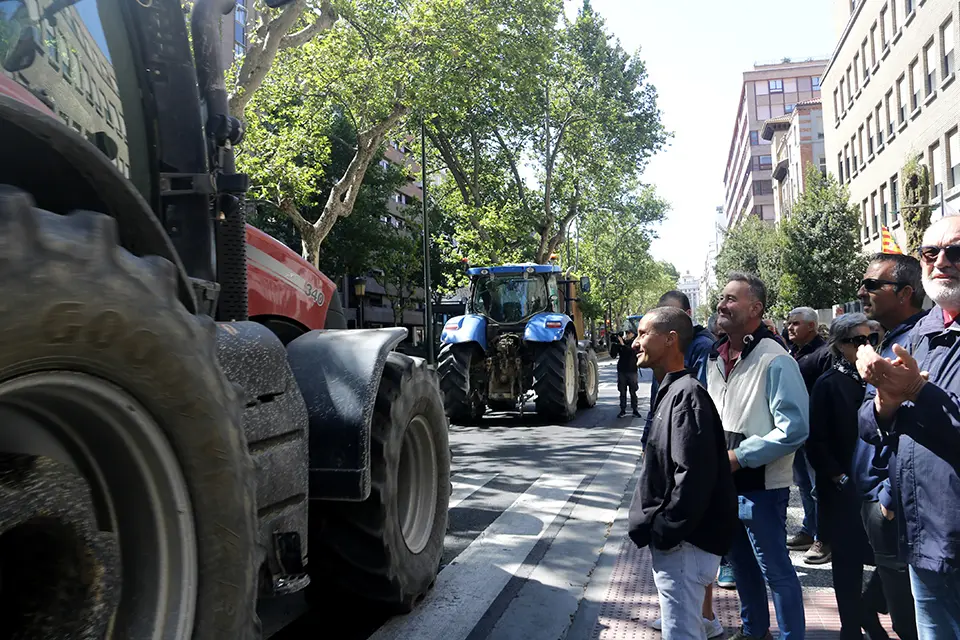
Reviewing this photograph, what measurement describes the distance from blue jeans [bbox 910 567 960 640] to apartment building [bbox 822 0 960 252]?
21.7 m

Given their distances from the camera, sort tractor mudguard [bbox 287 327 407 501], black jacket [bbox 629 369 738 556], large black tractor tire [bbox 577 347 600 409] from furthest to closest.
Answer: large black tractor tire [bbox 577 347 600 409], tractor mudguard [bbox 287 327 407 501], black jacket [bbox 629 369 738 556]

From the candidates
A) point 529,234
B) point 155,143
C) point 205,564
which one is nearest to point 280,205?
point 155,143

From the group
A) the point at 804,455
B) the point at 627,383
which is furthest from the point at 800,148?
the point at 804,455

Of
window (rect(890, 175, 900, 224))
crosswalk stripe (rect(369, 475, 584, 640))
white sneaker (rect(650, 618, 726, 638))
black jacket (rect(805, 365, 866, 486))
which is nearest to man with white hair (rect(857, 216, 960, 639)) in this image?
black jacket (rect(805, 365, 866, 486))

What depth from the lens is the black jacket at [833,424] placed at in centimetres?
378

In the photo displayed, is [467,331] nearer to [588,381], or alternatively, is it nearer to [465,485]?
[588,381]

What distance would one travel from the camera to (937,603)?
2.46 metres

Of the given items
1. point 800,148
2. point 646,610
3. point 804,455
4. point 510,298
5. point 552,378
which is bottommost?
point 646,610

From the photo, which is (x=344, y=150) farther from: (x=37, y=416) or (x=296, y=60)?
(x=37, y=416)

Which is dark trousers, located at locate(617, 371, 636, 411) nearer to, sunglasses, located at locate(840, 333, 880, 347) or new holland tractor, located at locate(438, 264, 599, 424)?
new holland tractor, located at locate(438, 264, 599, 424)

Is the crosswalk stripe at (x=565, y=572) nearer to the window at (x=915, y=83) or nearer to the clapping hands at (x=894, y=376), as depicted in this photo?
the clapping hands at (x=894, y=376)

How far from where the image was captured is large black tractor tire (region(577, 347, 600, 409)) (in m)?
14.6

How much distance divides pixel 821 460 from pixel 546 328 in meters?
9.00

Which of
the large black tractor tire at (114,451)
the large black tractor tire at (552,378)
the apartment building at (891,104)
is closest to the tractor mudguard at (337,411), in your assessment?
the large black tractor tire at (114,451)
